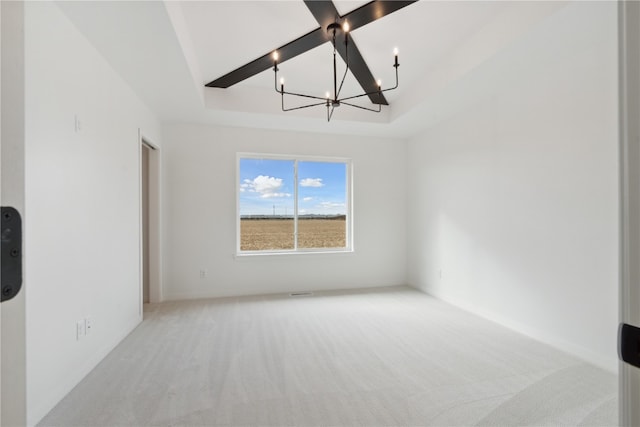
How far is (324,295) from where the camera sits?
13.9ft

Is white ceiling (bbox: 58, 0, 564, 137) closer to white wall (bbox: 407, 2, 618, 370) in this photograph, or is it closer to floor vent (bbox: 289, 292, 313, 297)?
white wall (bbox: 407, 2, 618, 370)

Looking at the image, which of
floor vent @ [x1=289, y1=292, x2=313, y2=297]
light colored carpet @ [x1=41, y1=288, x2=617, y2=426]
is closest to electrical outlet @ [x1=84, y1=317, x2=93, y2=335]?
light colored carpet @ [x1=41, y1=288, x2=617, y2=426]

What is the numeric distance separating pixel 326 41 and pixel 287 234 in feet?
8.97

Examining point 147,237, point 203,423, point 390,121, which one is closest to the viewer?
point 203,423

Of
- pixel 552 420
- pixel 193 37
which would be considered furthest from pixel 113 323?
pixel 552 420

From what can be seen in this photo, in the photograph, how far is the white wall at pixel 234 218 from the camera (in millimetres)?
4016

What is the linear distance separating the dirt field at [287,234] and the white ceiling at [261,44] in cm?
157

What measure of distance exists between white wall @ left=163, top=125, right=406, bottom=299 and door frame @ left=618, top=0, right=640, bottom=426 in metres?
4.06

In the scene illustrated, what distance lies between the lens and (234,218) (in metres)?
4.21

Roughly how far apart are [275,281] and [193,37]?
312cm

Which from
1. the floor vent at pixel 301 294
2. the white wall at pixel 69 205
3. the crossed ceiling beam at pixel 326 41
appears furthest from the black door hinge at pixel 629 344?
the floor vent at pixel 301 294

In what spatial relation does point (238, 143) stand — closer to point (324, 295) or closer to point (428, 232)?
point (324, 295)

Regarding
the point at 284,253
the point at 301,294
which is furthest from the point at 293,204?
the point at 301,294

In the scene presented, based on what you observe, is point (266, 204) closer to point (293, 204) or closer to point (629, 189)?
point (293, 204)
